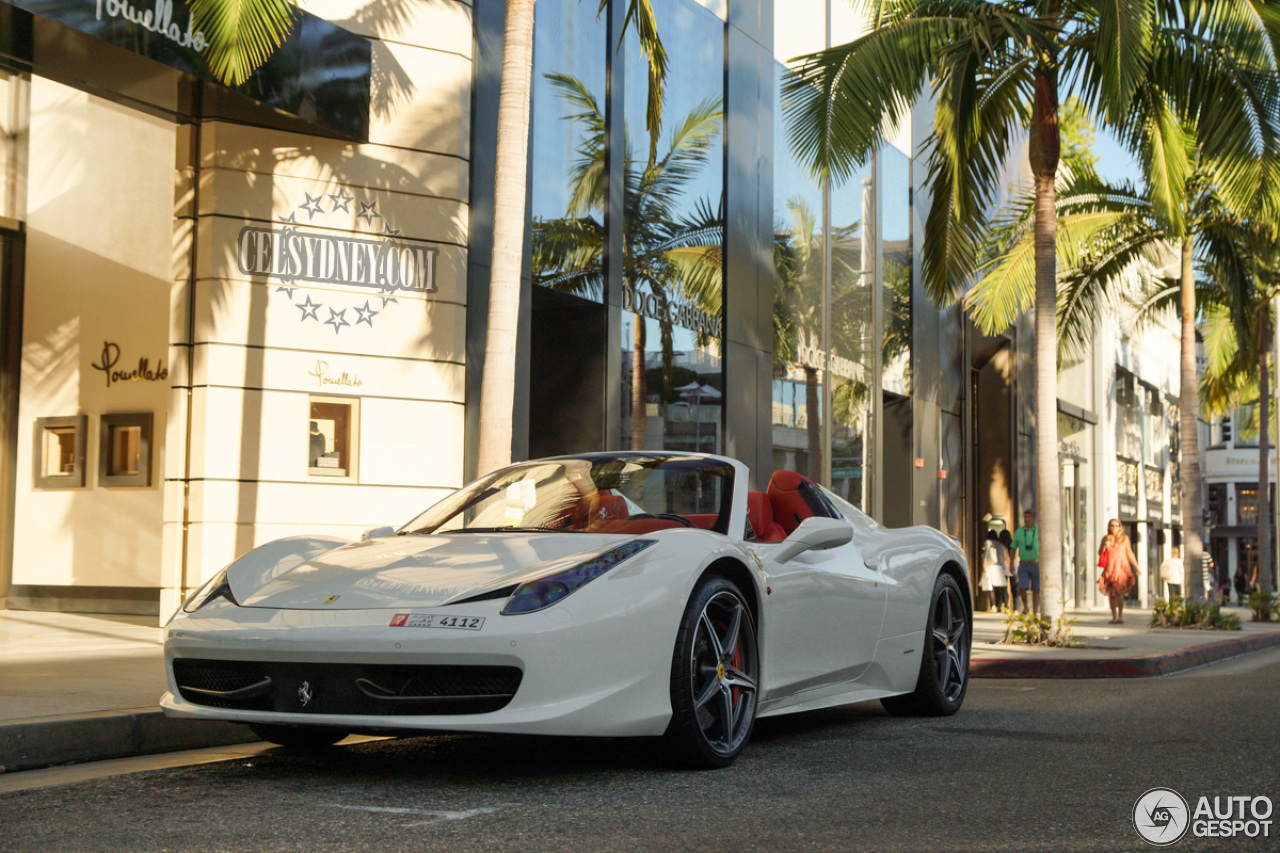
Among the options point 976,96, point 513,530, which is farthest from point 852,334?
point 513,530

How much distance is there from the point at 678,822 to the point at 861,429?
57.6 feet

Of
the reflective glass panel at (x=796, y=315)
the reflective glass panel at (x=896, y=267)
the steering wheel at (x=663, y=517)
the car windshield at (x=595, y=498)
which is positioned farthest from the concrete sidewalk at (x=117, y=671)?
the reflective glass panel at (x=896, y=267)

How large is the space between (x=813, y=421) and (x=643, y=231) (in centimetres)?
548

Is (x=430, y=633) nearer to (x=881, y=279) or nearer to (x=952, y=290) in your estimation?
(x=952, y=290)

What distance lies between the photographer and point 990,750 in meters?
5.69

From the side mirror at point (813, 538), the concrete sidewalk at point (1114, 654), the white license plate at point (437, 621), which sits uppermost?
the side mirror at point (813, 538)

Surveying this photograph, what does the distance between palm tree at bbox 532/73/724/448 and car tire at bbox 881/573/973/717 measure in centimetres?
677

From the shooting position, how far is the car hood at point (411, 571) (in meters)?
4.55

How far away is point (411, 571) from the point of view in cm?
480

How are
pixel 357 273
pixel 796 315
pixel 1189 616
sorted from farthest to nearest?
pixel 1189 616 → pixel 796 315 → pixel 357 273

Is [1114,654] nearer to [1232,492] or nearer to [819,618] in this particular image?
[819,618]

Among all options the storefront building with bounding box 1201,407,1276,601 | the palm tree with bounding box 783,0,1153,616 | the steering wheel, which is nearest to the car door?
the steering wheel

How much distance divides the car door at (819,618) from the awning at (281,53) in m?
6.47

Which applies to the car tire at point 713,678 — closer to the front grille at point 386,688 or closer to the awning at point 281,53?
the front grille at point 386,688
